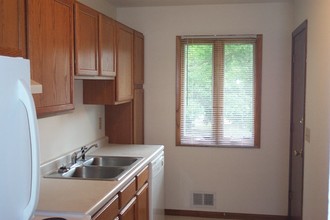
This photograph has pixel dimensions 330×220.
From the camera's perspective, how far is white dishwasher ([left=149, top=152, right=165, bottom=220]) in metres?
3.53

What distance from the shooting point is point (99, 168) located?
3.21m

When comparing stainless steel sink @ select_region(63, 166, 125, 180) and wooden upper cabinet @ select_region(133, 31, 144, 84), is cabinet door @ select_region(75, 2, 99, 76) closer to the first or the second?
stainless steel sink @ select_region(63, 166, 125, 180)

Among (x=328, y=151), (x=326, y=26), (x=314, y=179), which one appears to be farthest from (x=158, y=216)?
(x=326, y=26)

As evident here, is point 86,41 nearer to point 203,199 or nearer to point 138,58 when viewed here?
point 138,58

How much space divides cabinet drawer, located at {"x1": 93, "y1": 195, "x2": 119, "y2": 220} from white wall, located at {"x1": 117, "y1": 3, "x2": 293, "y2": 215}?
2.03m

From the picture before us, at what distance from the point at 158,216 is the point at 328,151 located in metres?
1.89

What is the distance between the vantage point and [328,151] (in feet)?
8.55

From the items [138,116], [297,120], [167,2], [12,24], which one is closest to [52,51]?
[12,24]

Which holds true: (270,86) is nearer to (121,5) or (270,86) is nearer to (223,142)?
(223,142)

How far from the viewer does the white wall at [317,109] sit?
267 centimetres

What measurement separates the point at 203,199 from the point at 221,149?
655 millimetres

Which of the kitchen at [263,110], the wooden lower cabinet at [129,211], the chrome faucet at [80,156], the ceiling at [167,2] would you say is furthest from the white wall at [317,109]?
the chrome faucet at [80,156]

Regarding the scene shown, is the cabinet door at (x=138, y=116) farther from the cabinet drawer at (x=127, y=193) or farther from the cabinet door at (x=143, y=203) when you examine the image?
the cabinet drawer at (x=127, y=193)

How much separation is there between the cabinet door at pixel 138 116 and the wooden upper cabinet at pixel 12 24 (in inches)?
88.7
